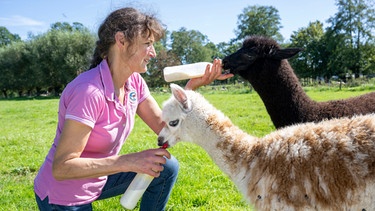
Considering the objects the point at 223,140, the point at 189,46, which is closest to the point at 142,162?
the point at 223,140

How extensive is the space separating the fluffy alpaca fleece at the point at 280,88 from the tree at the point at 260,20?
46.0 metres

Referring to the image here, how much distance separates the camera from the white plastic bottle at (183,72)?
2949 mm

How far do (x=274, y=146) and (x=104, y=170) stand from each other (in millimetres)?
1092

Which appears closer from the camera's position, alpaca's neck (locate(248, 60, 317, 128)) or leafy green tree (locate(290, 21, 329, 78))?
alpaca's neck (locate(248, 60, 317, 128))

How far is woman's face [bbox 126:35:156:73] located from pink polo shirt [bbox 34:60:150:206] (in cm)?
18

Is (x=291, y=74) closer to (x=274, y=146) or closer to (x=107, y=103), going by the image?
(x=274, y=146)

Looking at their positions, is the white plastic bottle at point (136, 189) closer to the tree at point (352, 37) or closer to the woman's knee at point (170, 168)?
the woman's knee at point (170, 168)

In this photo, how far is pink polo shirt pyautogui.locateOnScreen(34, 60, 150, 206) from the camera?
2186mm

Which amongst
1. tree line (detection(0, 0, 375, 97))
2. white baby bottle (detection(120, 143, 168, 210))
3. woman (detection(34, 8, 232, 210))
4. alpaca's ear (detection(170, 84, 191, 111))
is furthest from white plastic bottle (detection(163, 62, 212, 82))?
tree line (detection(0, 0, 375, 97))

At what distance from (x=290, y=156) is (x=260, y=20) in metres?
51.6

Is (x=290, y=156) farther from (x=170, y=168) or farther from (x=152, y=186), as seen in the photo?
(x=152, y=186)

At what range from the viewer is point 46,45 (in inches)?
1694

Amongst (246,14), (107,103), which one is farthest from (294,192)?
(246,14)

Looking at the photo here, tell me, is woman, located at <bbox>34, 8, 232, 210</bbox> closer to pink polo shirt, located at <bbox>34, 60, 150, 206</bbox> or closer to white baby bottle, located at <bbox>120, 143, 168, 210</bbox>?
pink polo shirt, located at <bbox>34, 60, 150, 206</bbox>
